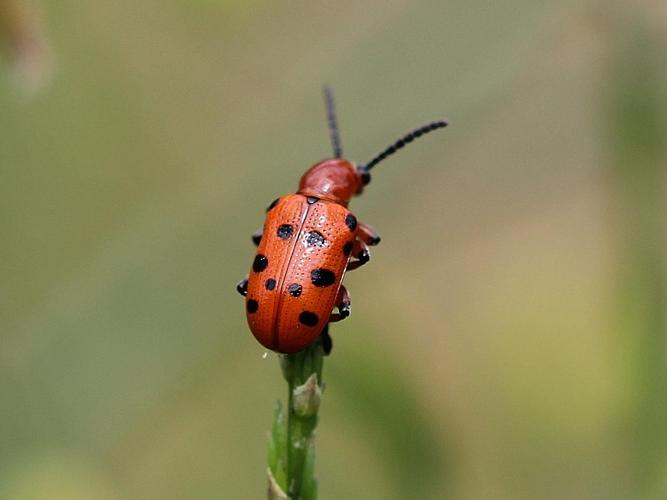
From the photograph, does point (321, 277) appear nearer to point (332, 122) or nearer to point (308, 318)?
point (308, 318)

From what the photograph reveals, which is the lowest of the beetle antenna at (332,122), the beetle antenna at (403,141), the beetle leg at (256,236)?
the beetle leg at (256,236)

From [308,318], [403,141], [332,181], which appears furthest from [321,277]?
[403,141]

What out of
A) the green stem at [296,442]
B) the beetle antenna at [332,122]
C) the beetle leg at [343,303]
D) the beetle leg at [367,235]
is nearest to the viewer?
the green stem at [296,442]

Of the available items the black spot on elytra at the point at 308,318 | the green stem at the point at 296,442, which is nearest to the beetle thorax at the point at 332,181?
the black spot on elytra at the point at 308,318

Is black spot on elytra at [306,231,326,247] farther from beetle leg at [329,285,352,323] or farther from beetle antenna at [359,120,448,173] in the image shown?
beetle antenna at [359,120,448,173]

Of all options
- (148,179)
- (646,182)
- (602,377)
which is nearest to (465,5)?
(646,182)

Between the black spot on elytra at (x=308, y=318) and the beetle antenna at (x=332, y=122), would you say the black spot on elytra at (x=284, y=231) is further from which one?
the beetle antenna at (x=332, y=122)

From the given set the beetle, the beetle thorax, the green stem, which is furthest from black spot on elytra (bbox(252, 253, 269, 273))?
the green stem
